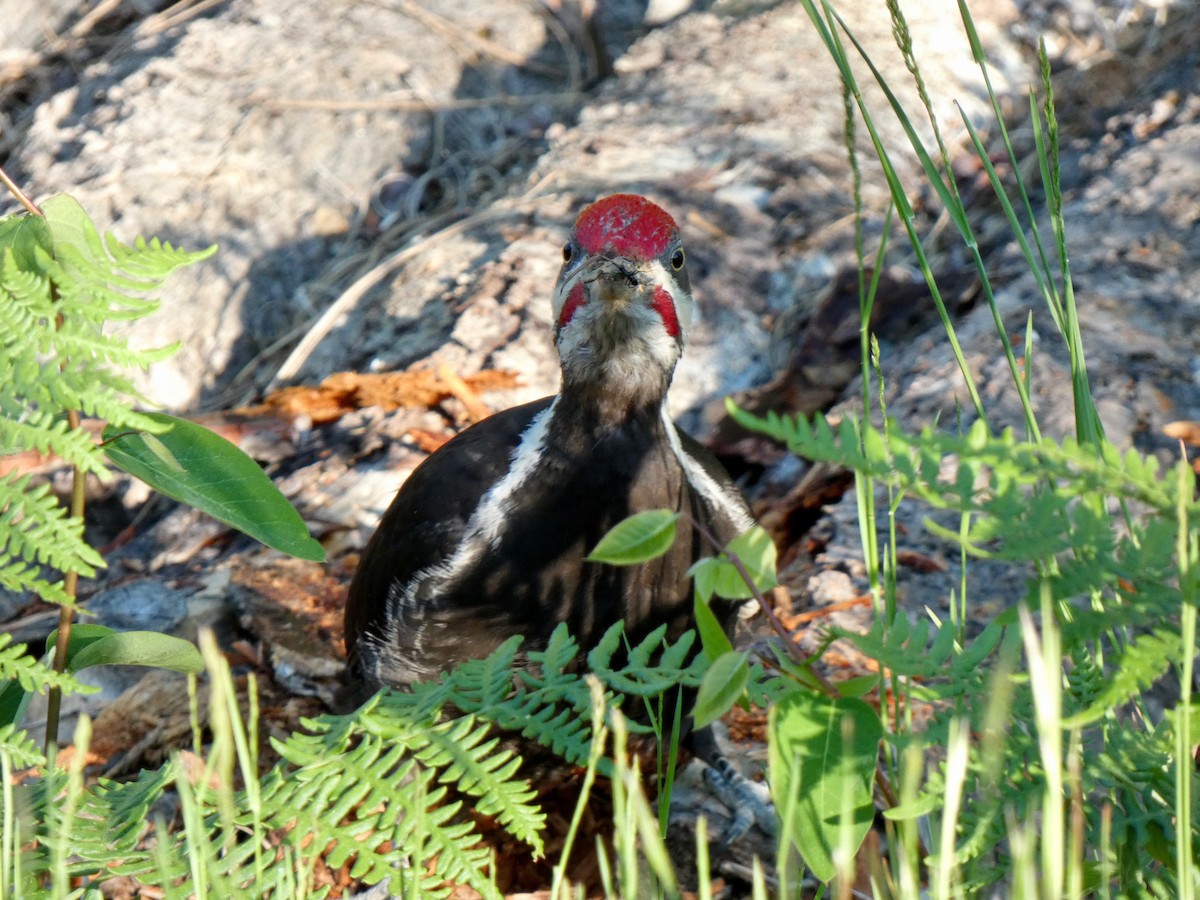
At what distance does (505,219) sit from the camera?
6.17 m

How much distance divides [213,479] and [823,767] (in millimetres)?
1060

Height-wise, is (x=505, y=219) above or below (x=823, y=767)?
below

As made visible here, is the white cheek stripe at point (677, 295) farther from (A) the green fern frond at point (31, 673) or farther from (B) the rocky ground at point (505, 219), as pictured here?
(A) the green fern frond at point (31, 673)

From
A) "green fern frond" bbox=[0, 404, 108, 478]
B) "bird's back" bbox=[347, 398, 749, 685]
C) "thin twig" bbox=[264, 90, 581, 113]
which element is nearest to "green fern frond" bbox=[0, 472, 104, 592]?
"green fern frond" bbox=[0, 404, 108, 478]

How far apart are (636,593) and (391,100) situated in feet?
17.0

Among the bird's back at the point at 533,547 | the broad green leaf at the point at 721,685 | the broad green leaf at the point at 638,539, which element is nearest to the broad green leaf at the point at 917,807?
the broad green leaf at the point at 721,685

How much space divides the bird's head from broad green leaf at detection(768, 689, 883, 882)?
164 centimetres

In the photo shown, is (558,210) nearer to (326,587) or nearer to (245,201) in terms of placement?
(245,201)

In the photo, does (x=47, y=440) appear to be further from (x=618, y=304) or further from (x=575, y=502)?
(x=618, y=304)

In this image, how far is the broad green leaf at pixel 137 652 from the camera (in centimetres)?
196

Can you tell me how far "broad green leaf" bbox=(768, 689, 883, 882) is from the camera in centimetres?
166

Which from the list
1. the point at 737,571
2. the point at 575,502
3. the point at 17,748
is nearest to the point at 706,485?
the point at 575,502

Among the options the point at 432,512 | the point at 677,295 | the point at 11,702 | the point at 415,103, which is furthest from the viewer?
the point at 415,103

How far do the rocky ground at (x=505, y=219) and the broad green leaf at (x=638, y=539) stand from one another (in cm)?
225
